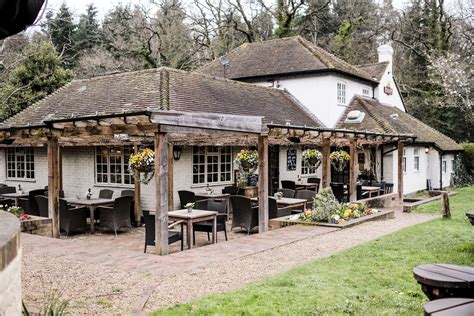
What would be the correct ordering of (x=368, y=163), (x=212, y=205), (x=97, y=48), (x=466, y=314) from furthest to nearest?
(x=97, y=48) < (x=368, y=163) < (x=212, y=205) < (x=466, y=314)

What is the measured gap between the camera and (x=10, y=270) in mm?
3346

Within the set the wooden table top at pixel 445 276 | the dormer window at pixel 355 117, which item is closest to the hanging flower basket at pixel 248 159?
the wooden table top at pixel 445 276

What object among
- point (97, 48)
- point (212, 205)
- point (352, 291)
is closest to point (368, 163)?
point (212, 205)

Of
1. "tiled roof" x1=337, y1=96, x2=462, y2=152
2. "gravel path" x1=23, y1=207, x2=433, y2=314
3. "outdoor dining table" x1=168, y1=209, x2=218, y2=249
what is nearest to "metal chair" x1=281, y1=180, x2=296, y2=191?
"tiled roof" x1=337, y1=96, x2=462, y2=152

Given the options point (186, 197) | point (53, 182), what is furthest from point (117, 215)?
point (186, 197)

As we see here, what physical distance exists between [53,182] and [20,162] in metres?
8.38

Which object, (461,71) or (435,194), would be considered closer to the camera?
(435,194)

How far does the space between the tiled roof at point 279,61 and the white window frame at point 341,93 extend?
0.63m

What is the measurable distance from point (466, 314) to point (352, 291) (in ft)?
7.82

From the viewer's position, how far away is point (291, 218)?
40.7 ft

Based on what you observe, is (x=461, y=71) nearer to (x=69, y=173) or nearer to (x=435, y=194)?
(x=435, y=194)

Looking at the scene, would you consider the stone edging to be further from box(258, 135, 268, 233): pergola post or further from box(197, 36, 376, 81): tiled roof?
box(197, 36, 376, 81): tiled roof

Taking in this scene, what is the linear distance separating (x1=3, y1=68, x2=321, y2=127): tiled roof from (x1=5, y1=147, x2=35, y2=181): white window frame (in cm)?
130

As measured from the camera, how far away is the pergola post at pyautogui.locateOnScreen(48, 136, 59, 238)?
10891mm
